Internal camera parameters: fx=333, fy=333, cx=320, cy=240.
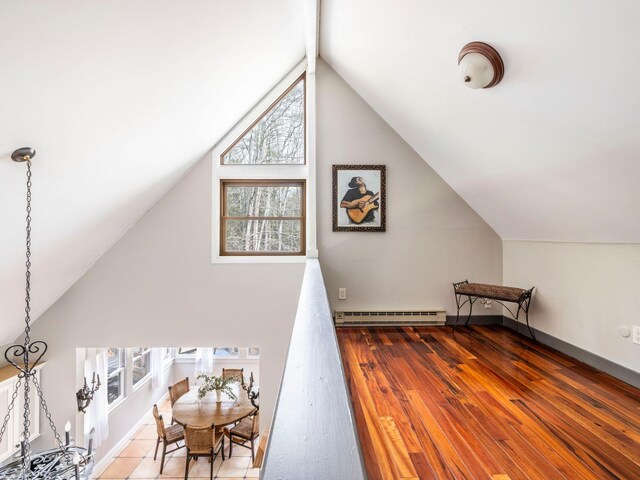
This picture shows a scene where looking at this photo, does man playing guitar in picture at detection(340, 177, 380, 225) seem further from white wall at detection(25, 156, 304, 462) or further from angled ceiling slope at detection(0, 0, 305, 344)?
angled ceiling slope at detection(0, 0, 305, 344)

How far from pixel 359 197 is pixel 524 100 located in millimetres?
2030

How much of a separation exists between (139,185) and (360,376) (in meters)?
2.72

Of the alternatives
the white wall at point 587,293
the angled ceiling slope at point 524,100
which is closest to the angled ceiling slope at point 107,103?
the angled ceiling slope at point 524,100

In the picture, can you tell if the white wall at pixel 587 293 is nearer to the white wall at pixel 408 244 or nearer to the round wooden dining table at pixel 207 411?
the white wall at pixel 408 244

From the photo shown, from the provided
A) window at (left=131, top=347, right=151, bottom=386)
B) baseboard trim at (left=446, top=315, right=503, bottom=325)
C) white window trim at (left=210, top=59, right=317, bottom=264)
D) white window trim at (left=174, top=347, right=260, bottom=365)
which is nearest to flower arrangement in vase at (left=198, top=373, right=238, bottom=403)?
window at (left=131, top=347, right=151, bottom=386)

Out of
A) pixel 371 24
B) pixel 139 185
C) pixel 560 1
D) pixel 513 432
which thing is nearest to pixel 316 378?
pixel 513 432

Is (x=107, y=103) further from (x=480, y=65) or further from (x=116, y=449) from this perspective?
(x=116, y=449)

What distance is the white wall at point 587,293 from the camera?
2.18 meters

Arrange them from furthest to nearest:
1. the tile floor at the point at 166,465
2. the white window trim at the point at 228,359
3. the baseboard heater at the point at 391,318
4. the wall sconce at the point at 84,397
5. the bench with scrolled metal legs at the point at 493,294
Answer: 1. the white window trim at the point at 228,359
2. the tile floor at the point at 166,465
3. the wall sconce at the point at 84,397
4. the baseboard heater at the point at 391,318
5. the bench with scrolled metal legs at the point at 493,294

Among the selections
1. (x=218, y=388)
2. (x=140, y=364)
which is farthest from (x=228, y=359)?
(x=218, y=388)

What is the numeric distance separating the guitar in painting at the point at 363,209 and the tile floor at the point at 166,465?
3.83 metres

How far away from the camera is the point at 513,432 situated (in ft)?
5.54

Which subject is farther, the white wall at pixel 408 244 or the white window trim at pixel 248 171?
the white window trim at pixel 248 171

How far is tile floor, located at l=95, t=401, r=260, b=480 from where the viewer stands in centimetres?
456
